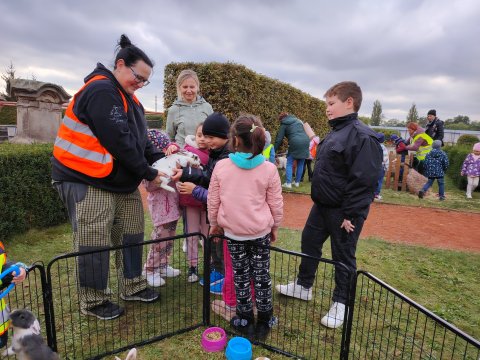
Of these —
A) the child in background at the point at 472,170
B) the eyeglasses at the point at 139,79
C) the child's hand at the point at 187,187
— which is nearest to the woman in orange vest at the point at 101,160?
the eyeglasses at the point at 139,79

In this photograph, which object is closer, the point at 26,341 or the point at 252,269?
the point at 26,341

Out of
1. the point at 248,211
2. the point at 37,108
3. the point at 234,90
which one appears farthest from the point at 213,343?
the point at 37,108

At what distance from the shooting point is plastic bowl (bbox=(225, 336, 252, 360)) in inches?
93.0

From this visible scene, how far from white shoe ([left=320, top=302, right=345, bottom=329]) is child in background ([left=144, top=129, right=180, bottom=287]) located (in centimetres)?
163

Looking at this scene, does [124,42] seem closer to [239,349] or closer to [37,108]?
[239,349]

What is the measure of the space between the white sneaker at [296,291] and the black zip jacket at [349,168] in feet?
3.01

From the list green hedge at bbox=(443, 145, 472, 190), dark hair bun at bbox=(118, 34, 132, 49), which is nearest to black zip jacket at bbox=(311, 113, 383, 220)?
dark hair bun at bbox=(118, 34, 132, 49)

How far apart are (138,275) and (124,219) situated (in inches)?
22.4

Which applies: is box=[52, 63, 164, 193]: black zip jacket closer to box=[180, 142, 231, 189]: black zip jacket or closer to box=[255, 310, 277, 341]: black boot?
box=[180, 142, 231, 189]: black zip jacket

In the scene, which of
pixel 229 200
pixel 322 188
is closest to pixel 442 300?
pixel 322 188

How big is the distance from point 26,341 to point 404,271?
4.14 meters

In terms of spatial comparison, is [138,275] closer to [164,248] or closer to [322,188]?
[164,248]

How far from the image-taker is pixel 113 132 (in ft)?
7.82

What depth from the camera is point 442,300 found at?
11.9 feet
